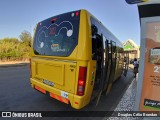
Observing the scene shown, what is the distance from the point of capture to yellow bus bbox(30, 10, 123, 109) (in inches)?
193

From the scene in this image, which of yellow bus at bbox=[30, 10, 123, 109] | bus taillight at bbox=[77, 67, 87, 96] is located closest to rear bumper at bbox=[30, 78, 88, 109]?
yellow bus at bbox=[30, 10, 123, 109]

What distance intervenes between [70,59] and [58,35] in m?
1.01

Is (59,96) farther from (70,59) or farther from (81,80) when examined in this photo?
(70,59)

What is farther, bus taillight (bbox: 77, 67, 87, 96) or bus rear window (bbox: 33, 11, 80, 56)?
bus rear window (bbox: 33, 11, 80, 56)

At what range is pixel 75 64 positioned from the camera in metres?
4.94

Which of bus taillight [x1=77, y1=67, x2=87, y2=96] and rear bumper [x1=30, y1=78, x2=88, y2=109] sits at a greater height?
bus taillight [x1=77, y1=67, x2=87, y2=96]

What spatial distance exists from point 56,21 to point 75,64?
170 centimetres

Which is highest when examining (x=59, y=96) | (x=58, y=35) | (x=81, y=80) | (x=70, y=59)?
(x=58, y=35)

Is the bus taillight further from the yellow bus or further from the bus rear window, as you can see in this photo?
the bus rear window

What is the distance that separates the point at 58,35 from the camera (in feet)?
18.5

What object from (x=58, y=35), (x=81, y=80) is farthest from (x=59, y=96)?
(x=58, y=35)

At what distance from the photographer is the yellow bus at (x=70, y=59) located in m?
4.90

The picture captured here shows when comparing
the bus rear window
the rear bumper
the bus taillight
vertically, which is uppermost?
the bus rear window

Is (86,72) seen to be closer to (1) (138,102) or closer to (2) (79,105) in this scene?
(2) (79,105)
